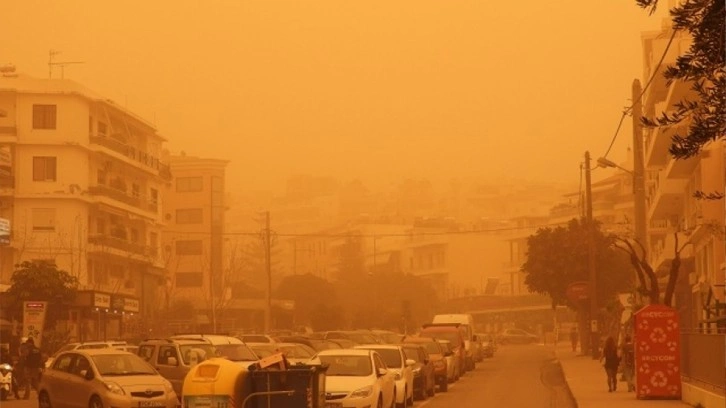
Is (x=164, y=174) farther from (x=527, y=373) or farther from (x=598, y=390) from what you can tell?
(x=598, y=390)

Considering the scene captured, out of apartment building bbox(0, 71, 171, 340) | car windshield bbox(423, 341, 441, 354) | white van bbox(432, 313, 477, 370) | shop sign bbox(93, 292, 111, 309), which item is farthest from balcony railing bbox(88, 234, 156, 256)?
car windshield bbox(423, 341, 441, 354)

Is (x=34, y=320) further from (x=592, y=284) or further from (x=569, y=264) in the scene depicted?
(x=569, y=264)

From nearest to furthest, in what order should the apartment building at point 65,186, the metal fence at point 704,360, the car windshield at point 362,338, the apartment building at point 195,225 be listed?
the metal fence at point 704,360 → the car windshield at point 362,338 → the apartment building at point 65,186 → the apartment building at point 195,225

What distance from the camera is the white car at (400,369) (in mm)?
29672

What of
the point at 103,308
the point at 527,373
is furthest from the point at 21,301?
the point at 527,373

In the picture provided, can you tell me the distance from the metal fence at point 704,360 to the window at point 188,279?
267 ft

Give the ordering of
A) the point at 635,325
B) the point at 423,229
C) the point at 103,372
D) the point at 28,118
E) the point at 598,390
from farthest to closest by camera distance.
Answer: the point at 423,229 < the point at 28,118 < the point at 598,390 < the point at 635,325 < the point at 103,372

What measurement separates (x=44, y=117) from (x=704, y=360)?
2215 inches

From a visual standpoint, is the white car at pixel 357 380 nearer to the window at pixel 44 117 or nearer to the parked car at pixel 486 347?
the parked car at pixel 486 347

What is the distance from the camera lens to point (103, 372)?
2678 cm

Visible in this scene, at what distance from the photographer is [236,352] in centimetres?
3428

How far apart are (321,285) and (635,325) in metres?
82.7

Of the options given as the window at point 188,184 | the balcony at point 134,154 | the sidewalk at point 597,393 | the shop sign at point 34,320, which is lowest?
the sidewalk at point 597,393

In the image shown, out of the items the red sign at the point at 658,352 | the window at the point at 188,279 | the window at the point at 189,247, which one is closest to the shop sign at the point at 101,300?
the red sign at the point at 658,352
